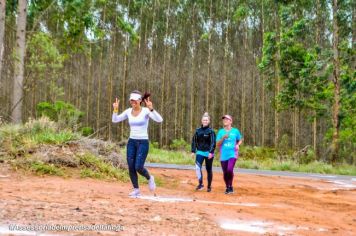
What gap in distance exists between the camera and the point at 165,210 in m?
7.04

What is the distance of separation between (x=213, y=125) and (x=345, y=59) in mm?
17835

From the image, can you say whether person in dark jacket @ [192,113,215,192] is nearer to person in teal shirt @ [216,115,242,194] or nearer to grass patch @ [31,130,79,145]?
person in teal shirt @ [216,115,242,194]

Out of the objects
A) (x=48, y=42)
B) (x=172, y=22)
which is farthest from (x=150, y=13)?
(x=48, y=42)

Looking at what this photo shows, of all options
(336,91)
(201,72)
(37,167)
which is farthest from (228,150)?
(201,72)

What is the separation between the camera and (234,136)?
35.0 ft

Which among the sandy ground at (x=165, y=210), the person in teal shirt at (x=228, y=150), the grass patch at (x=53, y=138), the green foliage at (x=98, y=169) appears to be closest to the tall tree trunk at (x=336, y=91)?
the sandy ground at (x=165, y=210)

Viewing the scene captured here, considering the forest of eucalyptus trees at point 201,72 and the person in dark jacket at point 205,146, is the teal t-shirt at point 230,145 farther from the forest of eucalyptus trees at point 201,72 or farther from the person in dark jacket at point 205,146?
the forest of eucalyptus trees at point 201,72

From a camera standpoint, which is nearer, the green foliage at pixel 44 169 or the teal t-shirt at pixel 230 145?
the green foliage at pixel 44 169

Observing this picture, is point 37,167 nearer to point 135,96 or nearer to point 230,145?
point 135,96

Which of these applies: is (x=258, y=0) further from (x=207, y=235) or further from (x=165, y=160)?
(x=207, y=235)

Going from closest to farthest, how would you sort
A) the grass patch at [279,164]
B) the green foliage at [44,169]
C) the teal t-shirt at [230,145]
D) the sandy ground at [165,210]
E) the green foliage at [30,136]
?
the sandy ground at [165,210] → the green foliage at [44,169] → the teal t-shirt at [230,145] → the green foliage at [30,136] → the grass patch at [279,164]

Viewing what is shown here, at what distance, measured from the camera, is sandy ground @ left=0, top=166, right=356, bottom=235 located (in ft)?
19.1

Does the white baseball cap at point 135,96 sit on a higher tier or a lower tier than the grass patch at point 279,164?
higher

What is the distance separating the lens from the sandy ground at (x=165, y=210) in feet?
19.1
